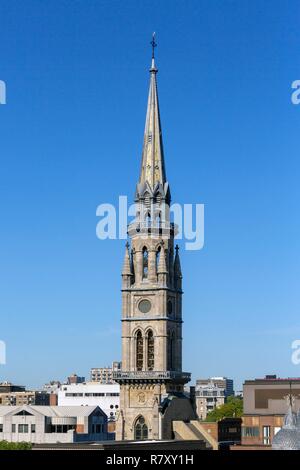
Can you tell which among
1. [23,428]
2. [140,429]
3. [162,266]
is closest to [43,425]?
[23,428]

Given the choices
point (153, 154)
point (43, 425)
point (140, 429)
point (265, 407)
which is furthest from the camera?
point (43, 425)

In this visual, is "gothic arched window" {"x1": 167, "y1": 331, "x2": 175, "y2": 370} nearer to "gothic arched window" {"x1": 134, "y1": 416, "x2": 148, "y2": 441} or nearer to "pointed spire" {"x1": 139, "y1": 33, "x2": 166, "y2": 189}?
"gothic arched window" {"x1": 134, "y1": 416, "x2": 148, "y2": 441}

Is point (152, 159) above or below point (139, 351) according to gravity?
above

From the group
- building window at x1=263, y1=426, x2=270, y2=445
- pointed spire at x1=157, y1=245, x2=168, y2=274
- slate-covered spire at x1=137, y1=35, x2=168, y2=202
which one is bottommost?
building window at x1=263, y1=426, x2=270, y2=445

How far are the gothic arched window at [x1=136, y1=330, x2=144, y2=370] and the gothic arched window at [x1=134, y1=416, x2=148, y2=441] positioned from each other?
666 centimetres

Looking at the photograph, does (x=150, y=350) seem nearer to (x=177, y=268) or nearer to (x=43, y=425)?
(x=177, y=268)

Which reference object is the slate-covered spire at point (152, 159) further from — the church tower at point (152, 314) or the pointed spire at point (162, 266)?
the pointed spire at point (162, 266)

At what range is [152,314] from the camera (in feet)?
479

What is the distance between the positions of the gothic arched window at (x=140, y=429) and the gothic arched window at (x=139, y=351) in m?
6.66

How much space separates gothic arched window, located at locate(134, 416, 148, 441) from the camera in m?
142

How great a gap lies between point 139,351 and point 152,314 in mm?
4995

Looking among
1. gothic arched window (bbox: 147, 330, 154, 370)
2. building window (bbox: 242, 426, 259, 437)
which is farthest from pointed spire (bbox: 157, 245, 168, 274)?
building window (bbox: 242, 426, 259, 437)

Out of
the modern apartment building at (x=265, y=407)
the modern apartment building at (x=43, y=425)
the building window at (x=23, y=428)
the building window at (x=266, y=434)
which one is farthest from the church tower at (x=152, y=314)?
the building window at (x=23, y=428)

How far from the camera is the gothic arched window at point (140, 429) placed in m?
142
